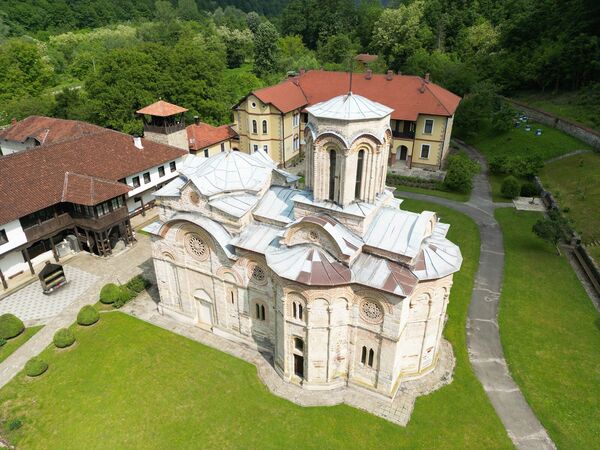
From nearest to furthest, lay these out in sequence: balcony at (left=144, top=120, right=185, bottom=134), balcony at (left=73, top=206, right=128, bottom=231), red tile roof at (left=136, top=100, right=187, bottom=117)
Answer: balcony at (left=73, top=206, right=128, bottom=231)
red tile roof at (left=136, top=100, right=187, bottom=117)
balcony at (left=144, top=120, right=185, bottom=134)

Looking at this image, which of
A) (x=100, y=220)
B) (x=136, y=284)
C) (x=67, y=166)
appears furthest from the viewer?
(x=67, y=166)

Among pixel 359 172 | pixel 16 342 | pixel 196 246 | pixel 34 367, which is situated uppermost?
pixel 359 172

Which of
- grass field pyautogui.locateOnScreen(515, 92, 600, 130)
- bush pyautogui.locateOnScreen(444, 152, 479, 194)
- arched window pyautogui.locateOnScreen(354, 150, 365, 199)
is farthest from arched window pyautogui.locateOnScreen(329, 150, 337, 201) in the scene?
grass field pyautogui.locateOnScreen(515, 92, 600, 130)

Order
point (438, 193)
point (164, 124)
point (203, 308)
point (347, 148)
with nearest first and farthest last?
point (347, 148)
point (203, 308)
point (164, 124)
point (438, 193)

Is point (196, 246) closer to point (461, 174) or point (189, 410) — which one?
point (189, 410)

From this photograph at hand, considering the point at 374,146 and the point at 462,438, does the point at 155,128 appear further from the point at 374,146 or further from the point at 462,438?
the point at 462,438

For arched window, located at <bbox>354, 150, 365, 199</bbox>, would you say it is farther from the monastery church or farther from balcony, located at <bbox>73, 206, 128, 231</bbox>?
balcony, located at <bbox>73, 206, 128, 231</bbox>

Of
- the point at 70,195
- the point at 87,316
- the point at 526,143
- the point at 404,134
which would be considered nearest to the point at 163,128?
the point at 70,195
